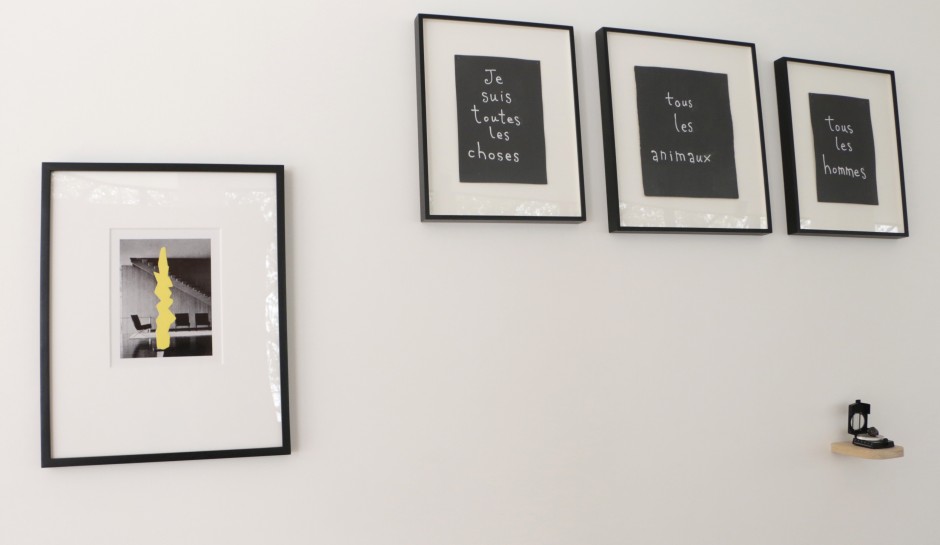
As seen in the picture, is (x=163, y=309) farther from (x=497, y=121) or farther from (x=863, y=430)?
(x=863, y=430)

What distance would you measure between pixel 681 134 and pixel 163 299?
1013 mm

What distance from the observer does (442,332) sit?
124cm

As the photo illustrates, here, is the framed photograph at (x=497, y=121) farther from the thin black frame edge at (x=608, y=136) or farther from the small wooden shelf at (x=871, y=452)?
the small wooden shelf at (x=871, y=452)

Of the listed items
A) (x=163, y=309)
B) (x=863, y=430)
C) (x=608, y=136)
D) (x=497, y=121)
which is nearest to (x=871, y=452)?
(x=863, y=430)

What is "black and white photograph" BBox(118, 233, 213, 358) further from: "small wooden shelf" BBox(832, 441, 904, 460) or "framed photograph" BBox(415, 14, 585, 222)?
"small wooden shelf" BBox(832, 441, 904, 460)

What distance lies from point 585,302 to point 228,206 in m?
0.67

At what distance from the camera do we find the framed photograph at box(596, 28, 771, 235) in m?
1.34

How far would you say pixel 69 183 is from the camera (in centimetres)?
109

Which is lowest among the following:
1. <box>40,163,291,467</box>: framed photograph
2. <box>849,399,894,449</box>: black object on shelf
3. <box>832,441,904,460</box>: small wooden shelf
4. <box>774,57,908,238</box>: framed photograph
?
<box>832,441,904,460</box>: small wooden shelf

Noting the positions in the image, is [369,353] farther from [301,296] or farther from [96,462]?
[96,462]

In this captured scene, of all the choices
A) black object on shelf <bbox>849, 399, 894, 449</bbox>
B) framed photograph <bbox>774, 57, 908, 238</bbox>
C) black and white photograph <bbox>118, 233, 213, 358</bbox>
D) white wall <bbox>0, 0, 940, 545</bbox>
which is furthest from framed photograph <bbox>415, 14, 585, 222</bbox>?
black object on shelf <bbox>849, 399, 894, 449</bbox>

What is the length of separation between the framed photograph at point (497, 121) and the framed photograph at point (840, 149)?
1.69 ft

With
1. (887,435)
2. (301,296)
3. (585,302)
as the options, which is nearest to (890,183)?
(887,435)

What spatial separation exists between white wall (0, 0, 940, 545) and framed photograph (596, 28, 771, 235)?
5 cm
